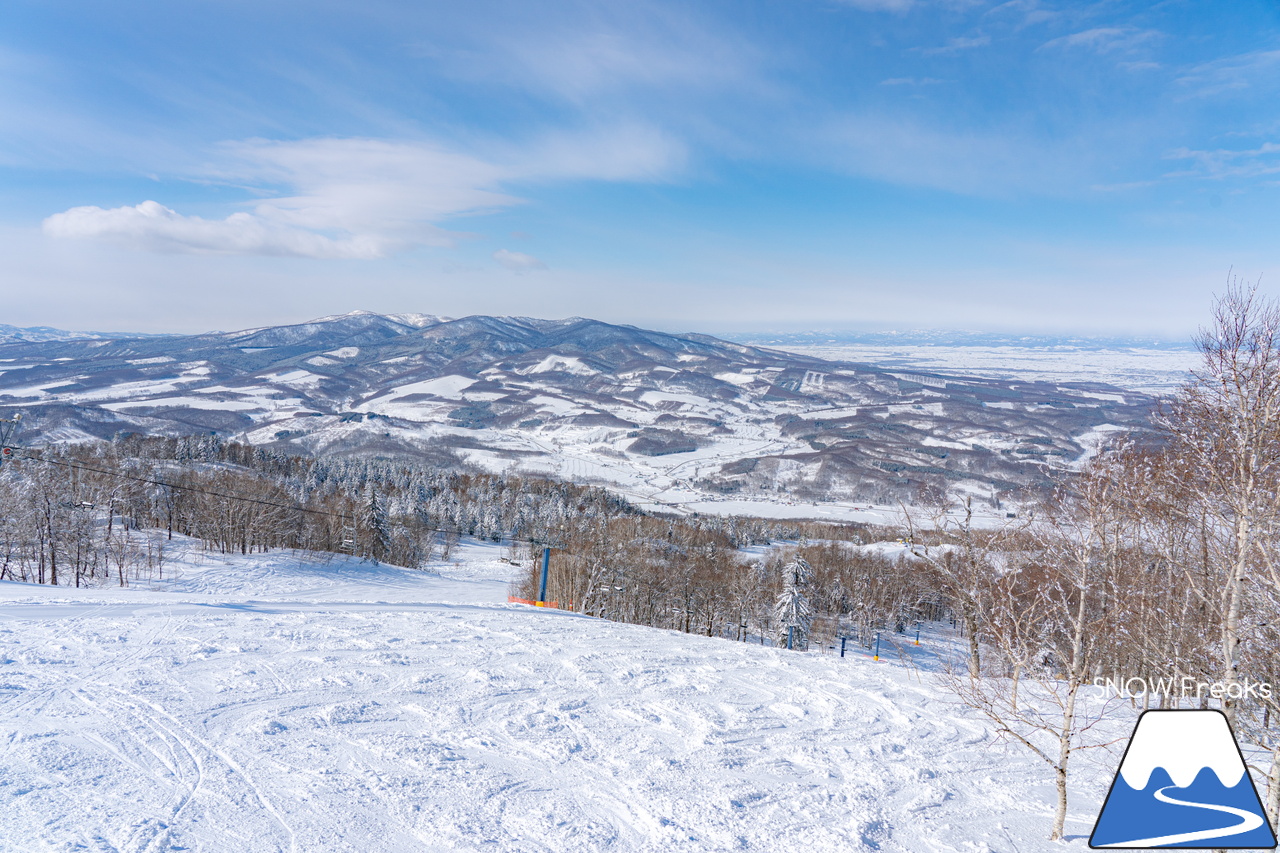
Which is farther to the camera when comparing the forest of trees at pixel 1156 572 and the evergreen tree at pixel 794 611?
the evergreen tree at pixel 794 611

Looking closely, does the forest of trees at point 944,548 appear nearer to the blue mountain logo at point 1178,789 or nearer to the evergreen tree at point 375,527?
the evergreen tree at point 375,527

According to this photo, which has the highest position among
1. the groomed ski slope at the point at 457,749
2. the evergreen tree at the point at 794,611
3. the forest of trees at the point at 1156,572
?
the forest of trees at the point at 1156,572

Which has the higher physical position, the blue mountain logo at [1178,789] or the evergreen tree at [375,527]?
the blue mountain logo at [1178,789]

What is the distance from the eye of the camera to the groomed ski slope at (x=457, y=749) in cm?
646

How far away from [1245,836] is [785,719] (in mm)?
7356

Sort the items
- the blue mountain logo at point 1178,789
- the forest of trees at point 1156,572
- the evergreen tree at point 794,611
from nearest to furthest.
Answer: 1. the blue mountain logo at point 1178,789
2. the forest of trees at point 1156,572
3. the evergreen tree at point 794,611

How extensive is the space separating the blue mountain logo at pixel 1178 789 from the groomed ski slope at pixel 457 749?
3.28 m

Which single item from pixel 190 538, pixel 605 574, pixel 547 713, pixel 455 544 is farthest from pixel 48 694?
pixel 455 544

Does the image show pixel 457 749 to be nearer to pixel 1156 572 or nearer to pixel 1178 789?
pixel 1178 789

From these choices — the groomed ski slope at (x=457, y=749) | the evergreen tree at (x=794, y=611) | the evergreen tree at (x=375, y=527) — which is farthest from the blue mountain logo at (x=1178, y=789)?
the evergreen tree at (x=375, y=527)

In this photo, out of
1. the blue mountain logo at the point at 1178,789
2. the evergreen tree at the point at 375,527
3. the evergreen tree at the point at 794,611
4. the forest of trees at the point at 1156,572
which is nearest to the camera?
the blue mountain logo at the point at 1178,789

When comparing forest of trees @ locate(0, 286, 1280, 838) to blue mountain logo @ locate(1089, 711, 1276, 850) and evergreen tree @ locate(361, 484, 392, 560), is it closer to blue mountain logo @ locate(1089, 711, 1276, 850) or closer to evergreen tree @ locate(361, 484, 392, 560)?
evergreen tree @ locate(361, 484, 392, 560)

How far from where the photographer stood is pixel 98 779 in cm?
673

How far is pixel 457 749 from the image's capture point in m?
8.36
